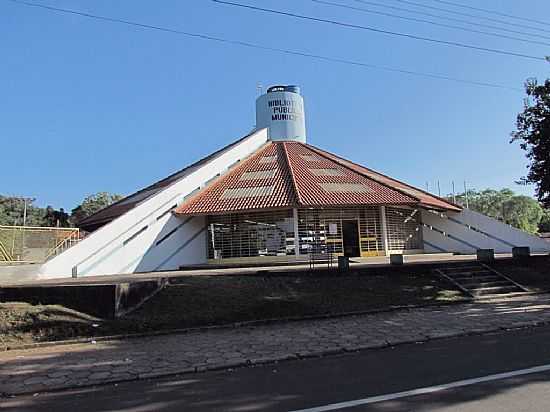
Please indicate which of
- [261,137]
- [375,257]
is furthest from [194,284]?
[261,137]


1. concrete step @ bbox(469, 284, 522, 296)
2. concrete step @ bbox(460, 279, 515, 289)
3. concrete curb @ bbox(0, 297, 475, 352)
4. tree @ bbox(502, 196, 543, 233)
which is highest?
tree @ bbox(502, 196, 543, 233)

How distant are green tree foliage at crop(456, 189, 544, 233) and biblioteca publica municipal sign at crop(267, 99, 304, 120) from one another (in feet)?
204

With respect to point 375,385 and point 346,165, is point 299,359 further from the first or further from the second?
point 346,165

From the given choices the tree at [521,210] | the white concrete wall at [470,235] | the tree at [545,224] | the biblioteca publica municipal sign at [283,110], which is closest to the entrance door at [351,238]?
the white concrete wall at [470,235]

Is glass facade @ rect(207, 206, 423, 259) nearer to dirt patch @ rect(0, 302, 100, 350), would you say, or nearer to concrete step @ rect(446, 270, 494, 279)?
concrete step @ rect(446, 270, 494, 279)

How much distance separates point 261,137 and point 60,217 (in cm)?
5022

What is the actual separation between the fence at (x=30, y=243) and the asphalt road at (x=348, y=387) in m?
19.0

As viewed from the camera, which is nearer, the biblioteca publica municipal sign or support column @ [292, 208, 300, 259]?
support column @ [292, 208, 300, 259]

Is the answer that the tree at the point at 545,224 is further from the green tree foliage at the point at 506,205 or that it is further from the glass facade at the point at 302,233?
the glass facade at the point at 302,233

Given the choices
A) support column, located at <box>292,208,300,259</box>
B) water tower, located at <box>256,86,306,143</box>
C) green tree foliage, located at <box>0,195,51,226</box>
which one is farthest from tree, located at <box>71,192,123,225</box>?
support column, located at <box>292,208,300,259</box>

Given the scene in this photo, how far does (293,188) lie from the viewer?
80.3 ft

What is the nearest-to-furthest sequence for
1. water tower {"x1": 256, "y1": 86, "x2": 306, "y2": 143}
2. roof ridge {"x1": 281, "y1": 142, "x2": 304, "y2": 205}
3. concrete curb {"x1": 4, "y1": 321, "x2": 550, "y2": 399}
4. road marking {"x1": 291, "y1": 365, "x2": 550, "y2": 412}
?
road marking {"x1": 291, "y1": 365, "x2": 550, "y2": 412}, concrete curb {"x1": 4, "y1": 321, "x2": 550, "y2": 399}, roof ridge {"x1": 281, "y1": 142, "x2": 304, "y2": 205}, water tower {"x1": 256, "y1": 86, "x2": 306, "y2": 143}

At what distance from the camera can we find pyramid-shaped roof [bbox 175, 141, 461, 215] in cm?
2341

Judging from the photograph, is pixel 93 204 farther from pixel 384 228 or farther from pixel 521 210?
pixel 521 210
